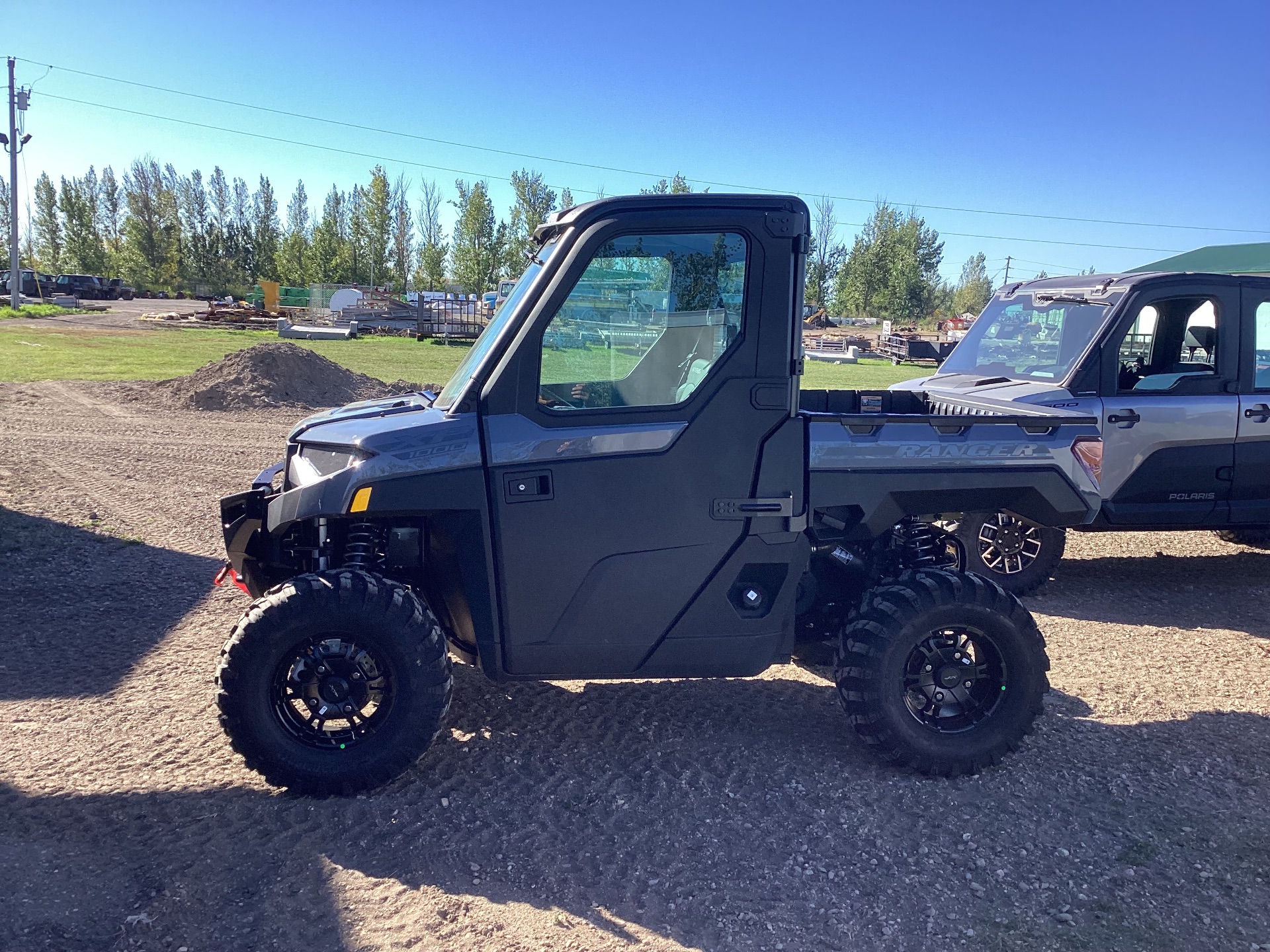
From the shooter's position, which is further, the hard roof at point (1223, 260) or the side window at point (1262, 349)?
the hard roof at point (1223, 260)

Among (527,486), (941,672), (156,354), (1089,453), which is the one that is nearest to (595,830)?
(527,486)

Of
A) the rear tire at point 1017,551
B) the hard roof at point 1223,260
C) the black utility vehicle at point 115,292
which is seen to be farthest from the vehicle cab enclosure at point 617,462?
the black utility vehicle at point 115,292

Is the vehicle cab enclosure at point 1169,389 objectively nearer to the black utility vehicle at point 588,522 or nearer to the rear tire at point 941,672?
the rear tire at point 941,672

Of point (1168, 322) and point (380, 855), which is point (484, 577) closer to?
point (380, 855)

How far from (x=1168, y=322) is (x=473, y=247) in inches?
2150

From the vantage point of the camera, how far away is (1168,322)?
7047 millimetres

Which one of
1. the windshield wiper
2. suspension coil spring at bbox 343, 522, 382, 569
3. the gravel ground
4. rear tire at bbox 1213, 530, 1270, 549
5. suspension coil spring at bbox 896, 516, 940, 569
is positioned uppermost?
the windshield wiper

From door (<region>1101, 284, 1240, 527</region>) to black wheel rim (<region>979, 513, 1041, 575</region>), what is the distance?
1.95ft

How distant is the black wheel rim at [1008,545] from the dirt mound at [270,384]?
11108 millimetres

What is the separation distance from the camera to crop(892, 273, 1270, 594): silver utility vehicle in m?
6.61

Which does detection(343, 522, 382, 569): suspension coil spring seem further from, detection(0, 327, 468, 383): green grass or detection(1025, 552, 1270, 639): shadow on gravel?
detection(0, 327, 468, 383): green grass

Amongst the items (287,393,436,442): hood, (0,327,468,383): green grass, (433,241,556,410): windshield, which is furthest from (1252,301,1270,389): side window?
(0,327,468,383): green grass

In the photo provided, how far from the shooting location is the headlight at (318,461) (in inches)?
144

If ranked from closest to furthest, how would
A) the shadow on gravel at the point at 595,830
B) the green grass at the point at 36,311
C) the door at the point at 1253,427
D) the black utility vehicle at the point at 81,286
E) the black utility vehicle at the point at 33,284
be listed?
1. the shadow on gravel at the point at 595,830
2. the door at the point at 1253,427
3. the green grass at the point at 36,311
4. the black utility vehicle at the point at 33,284
5. the black utility vehicle at the point at 81,286
